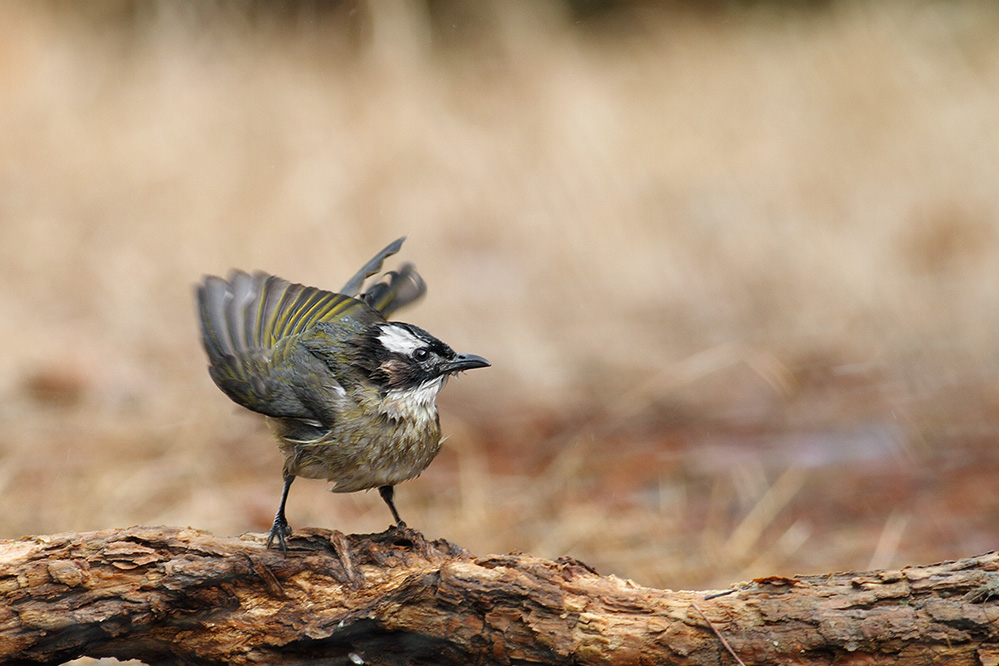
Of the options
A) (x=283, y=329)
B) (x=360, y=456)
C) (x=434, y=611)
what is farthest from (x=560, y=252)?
(x=434, y=611)

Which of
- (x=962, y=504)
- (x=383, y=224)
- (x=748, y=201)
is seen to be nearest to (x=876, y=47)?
(x=748, y=201)

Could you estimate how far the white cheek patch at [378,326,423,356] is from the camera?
396 cm

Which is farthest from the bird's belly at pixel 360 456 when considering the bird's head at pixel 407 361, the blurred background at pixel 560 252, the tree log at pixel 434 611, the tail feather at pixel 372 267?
the blurred background at pixel 560 252

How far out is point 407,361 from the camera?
12.9 ft

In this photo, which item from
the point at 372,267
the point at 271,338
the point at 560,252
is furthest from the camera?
the point at 560,252

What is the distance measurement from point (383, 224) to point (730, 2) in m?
7.32

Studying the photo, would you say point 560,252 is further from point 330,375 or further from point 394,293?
point 330,375

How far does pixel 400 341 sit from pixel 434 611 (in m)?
1.33

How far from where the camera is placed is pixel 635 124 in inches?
476

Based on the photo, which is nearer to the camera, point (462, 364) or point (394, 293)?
point (462, 364)

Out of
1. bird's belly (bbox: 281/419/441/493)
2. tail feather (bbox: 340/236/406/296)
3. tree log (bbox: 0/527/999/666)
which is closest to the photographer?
tree log (bbox: 0/527/999/666)

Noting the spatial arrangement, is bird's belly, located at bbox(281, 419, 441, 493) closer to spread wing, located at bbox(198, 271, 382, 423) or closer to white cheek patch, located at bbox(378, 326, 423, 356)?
spread wing, located at bbox(198, 271, 382, 423)

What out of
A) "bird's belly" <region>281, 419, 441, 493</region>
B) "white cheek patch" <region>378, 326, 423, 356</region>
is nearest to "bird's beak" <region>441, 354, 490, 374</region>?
"white cheek patch" <region>378, 326, 423, 356</region>

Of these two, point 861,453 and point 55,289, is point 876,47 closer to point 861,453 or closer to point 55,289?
point 861,453
